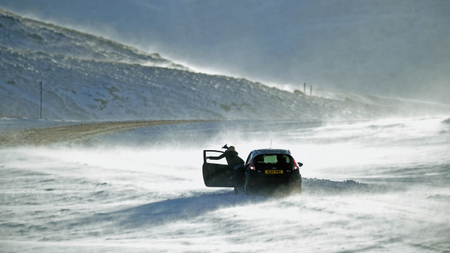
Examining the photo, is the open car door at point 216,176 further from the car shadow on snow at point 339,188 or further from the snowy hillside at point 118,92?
the snowy hillside at point 118,92

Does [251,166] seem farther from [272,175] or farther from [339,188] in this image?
[339,188]

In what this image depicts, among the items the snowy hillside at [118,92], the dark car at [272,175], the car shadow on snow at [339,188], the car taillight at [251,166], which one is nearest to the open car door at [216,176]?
the dark car at [272,175]

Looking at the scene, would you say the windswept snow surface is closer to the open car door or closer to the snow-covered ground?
the snow-covered ground

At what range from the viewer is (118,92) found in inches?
2891

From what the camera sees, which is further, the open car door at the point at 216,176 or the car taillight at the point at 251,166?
the open car door at the point at 216,176

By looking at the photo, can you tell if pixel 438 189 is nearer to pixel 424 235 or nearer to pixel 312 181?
pixel 312 181

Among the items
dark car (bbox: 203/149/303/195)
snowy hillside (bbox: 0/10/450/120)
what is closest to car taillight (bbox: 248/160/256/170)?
dark car (bbox: 203/149/303/195)

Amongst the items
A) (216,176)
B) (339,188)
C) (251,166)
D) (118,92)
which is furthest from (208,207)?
(118,92)

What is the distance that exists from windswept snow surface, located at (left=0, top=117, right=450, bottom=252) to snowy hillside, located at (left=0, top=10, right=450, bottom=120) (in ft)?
146

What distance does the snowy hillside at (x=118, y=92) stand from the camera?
6384cm

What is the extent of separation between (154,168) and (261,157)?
9.10 meters

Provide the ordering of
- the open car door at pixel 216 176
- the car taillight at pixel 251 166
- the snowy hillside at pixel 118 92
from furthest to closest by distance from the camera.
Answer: the snowy hillside at pixel 118 92 < the open car door at pixel 216 176 < the car taillight at pixel 251 166

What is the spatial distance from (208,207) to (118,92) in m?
66.8

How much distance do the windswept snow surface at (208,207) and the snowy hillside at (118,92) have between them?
146ft
